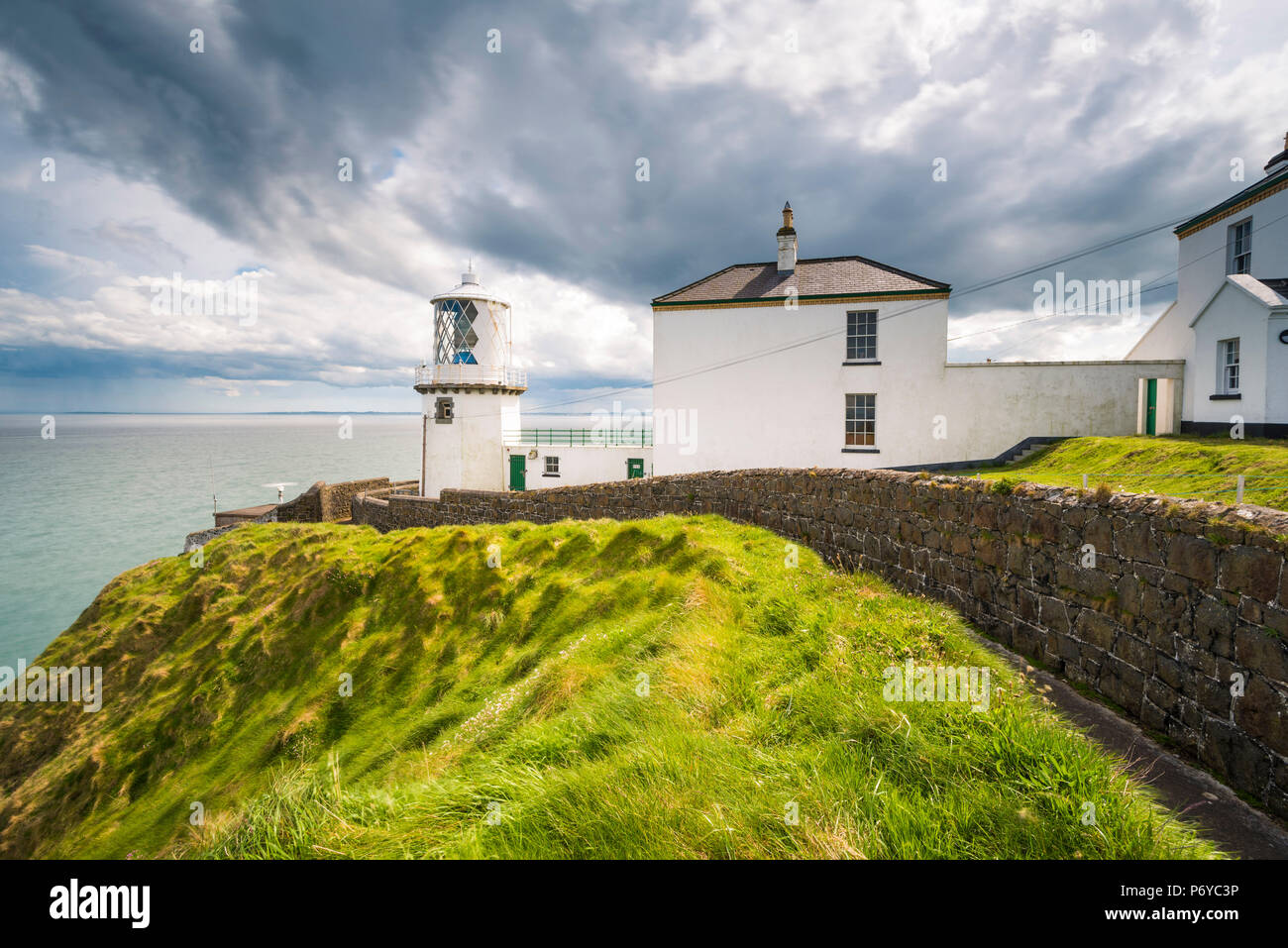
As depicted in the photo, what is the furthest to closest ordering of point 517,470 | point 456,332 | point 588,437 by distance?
point 588,437 < point 517,470 < point 456,332

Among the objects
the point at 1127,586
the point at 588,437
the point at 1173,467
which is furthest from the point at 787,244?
the point at 1127,586

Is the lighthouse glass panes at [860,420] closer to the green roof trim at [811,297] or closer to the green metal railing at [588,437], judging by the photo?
the green roof trim at [811,297]

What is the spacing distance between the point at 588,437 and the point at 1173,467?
76.0 feet

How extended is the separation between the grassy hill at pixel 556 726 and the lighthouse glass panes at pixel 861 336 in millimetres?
12195

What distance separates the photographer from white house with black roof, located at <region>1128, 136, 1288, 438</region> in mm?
13789

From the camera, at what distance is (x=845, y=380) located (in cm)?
2119

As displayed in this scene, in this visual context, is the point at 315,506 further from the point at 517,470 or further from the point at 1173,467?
the point at 1173,467

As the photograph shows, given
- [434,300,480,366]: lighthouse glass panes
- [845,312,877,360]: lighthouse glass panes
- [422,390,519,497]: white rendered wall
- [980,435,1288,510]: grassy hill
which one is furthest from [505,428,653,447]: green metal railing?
[980,435,1288,510]: grassy hill

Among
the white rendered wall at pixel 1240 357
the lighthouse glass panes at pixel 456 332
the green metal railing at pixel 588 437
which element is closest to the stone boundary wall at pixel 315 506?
the lighthouse glass panes at pixel 456 332

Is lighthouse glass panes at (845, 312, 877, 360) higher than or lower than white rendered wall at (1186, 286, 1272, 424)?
higher

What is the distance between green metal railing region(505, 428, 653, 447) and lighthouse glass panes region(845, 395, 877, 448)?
981 cm

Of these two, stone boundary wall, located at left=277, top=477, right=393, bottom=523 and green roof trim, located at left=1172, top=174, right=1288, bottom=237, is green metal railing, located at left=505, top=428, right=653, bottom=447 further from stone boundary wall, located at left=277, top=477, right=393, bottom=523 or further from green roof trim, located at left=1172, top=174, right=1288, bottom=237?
green roof trim, located at left=1172, top=174, right=1288, bottom=237

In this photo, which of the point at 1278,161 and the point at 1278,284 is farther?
the point at 1278,161
